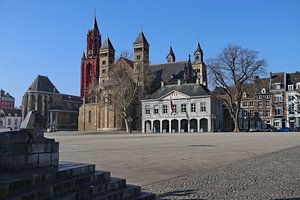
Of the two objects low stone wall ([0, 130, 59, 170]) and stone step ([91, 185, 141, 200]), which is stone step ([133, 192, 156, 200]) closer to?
stone step ([91, 185, 141, 200])

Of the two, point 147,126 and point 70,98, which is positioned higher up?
point 70,98

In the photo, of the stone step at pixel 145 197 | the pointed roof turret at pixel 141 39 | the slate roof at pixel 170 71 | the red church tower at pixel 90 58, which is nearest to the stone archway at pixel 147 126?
the slate roof at pixel 170 71

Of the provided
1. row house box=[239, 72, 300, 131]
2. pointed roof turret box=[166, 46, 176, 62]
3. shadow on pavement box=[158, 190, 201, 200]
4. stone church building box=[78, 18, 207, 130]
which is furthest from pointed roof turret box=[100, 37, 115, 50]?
shadow on pavement box=[158, 190, 201, 200]

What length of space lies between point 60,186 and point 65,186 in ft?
0.39

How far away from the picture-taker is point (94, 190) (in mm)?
5227

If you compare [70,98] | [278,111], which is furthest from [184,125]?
[70,98]

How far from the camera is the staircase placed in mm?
4246

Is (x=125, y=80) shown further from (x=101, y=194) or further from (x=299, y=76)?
(x=101, y=194)

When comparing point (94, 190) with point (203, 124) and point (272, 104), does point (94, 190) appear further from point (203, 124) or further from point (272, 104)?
point (272, 104)

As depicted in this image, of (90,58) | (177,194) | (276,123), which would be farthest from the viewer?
(90,58)

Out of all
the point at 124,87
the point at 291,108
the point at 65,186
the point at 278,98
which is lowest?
the point at 65,186

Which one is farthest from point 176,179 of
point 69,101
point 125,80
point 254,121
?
point 69,101

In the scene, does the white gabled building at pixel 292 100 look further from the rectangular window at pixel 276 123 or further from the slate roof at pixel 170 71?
the slate roof at pixel 170 71

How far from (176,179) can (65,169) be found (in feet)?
11.8
